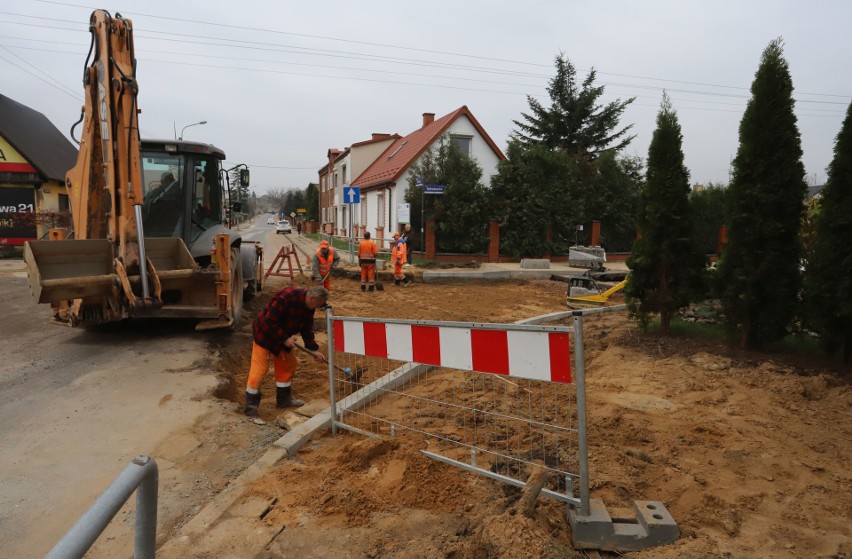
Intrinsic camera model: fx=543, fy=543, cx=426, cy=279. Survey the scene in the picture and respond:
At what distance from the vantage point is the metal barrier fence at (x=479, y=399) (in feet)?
11.3

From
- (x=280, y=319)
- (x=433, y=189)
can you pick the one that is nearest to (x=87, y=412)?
(x=280, y=319)

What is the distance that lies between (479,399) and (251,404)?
2.38 meters

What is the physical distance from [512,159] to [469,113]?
548cm

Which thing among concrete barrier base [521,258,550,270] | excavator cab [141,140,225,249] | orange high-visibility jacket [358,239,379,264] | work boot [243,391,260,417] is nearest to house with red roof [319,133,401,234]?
concrete barrier base [521,258,550,270]

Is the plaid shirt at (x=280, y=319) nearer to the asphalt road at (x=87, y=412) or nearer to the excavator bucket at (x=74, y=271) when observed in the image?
the asphalt road at (x=87, y=412)

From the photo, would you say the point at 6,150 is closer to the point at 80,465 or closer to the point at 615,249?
the point at 80,465

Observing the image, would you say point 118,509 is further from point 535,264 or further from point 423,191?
point 423,191

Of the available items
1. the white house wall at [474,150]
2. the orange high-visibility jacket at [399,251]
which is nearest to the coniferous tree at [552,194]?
the white house wall at [474,150]

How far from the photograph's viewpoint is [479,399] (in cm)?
567

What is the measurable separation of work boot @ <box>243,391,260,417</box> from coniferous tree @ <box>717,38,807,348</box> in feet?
19.0

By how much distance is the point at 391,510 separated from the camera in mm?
3521

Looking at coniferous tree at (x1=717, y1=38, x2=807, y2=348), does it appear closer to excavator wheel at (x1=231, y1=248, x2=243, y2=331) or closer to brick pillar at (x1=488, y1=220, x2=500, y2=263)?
excavator wheel at (x1=231, y1=248, x2=243, y2=331)

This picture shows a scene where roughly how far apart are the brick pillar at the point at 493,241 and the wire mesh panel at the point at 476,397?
53.3 feet

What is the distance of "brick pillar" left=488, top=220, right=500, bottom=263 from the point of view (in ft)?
72.8
